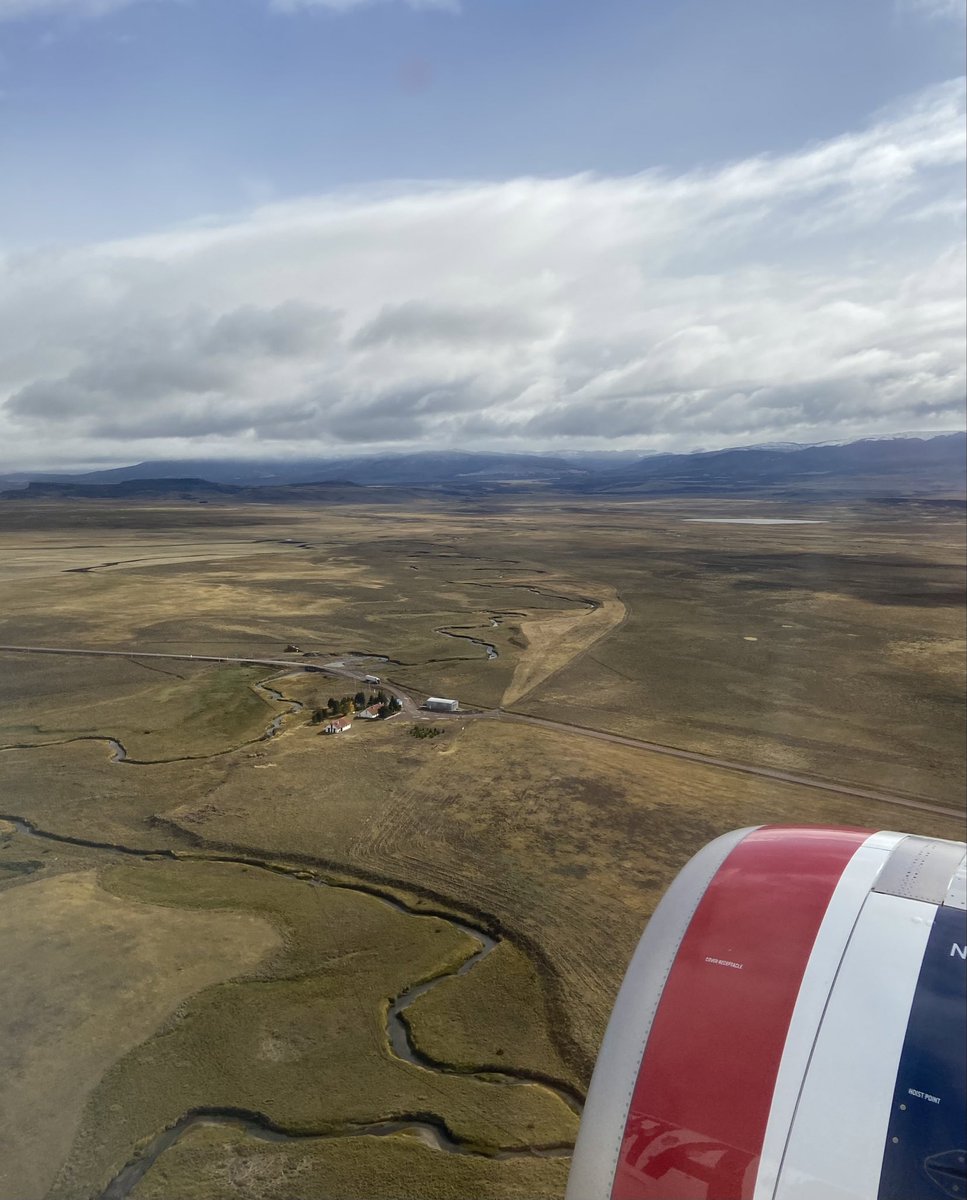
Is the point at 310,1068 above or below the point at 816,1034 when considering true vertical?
below

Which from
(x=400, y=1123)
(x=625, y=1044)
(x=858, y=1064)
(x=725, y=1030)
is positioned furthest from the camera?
(x=400, y=1123)

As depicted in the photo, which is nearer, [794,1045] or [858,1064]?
[858,1064]

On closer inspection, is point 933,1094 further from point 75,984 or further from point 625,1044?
point 75,984

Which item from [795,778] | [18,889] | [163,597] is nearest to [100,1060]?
[18,889]

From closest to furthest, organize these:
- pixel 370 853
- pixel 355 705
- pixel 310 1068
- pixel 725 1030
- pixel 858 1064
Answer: pixel 858 1064
pixel 725 1030
pixel 310 1068
pixel 370 853
pixel 355 705

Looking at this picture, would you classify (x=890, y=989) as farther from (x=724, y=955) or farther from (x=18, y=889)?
(x=18, y=889)

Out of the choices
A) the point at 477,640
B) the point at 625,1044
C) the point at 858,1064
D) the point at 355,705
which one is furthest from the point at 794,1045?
the point at 477,640
